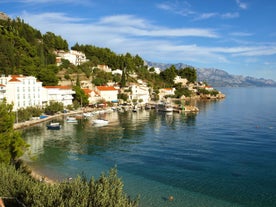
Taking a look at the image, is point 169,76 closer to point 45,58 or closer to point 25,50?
point 45,58

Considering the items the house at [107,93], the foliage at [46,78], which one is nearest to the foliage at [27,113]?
the foliage at [46,78]

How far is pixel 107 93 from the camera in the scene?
86.6 meters

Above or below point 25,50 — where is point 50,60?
below

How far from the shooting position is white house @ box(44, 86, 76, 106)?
6594 cm

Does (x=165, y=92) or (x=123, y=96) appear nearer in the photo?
(x=123, y=96)

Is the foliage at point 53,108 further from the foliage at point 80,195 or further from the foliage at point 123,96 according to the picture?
the foliage at point 80,195

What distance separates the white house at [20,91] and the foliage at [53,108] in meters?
1.99

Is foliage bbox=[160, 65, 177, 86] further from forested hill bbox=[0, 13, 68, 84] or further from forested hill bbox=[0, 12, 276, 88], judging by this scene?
forested hill bbox=[0, 13, 68, 84]

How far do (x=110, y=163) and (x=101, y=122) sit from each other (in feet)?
78.3

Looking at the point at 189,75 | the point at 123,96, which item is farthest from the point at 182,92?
the point at 123,96

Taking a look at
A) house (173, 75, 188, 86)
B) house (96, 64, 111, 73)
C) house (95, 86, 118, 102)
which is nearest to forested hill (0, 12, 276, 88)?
house (96, 64, 111, 73)

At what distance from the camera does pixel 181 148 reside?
3647 cm

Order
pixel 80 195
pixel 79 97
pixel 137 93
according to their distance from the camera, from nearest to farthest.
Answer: pixel 80 195 → pixel 79 97 → pixel 137 93

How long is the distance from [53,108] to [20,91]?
27.0 ft
